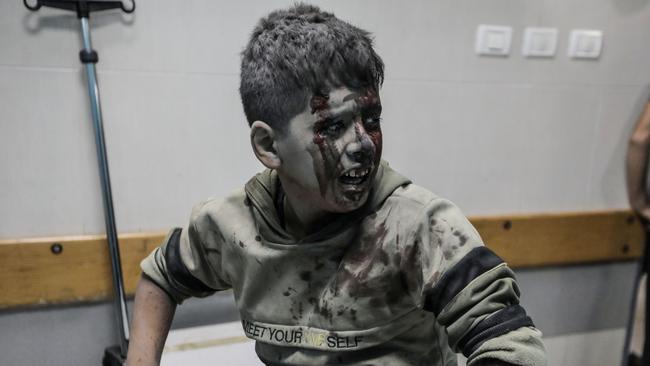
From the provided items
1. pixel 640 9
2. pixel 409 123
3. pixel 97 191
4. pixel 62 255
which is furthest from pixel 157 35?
pixel 640 9

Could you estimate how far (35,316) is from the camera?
1.43 metres

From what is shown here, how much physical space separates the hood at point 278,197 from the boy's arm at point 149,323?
0.26m

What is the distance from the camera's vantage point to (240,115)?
4.84ft

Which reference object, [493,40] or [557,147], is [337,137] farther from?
[557,147]

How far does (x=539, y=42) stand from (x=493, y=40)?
165 mm

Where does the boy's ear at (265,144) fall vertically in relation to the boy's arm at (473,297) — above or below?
above

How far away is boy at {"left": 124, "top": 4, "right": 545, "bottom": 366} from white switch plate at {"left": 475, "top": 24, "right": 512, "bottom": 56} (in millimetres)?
955

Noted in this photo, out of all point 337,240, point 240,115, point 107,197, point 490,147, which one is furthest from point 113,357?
point 490,147

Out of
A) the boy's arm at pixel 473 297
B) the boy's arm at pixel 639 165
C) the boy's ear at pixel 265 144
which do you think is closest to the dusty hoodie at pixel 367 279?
the boy's arm at pixel 473 297

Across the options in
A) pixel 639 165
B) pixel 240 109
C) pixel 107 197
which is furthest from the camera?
pixel 639 165

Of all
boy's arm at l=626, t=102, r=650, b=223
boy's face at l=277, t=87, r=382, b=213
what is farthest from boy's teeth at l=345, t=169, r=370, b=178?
boy's arm at l=626, t=102, r=650, b=223

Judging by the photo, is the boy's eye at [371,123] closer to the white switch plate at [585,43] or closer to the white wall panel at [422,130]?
the white wall panel at [422,130]

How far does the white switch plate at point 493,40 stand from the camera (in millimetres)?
1608

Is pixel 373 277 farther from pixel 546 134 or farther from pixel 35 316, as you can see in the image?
pixel 546 134
